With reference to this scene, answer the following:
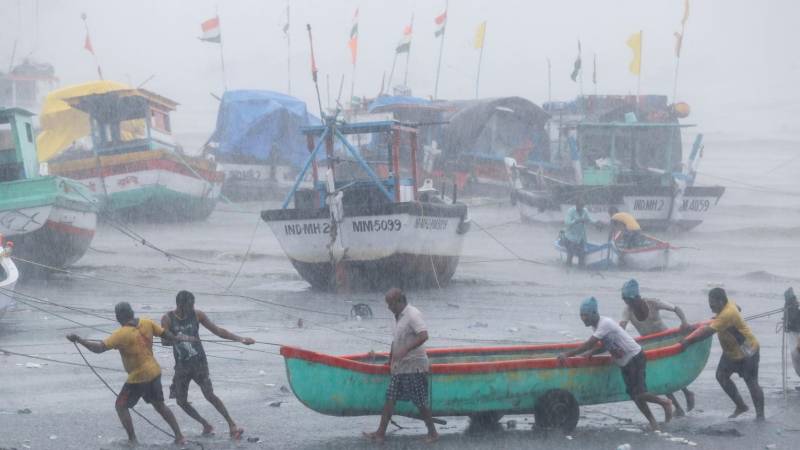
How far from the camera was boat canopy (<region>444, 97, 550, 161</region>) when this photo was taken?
31.9 metres

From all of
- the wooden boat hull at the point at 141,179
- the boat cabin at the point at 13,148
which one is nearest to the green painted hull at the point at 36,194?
the boat cabin at the point at 13,148

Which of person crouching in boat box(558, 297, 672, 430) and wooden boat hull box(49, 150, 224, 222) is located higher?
wooden boat hull box(49, 150, 224, 222)

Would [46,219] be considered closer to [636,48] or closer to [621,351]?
[621,351]

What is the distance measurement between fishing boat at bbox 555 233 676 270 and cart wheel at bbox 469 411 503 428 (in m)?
12.2

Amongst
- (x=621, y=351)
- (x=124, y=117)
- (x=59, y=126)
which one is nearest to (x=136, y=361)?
(x=621, y=351)

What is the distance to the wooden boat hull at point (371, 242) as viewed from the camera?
1512 centimetres

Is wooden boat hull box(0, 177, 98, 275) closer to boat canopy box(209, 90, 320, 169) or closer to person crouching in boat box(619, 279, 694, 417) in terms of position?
person crouching in boat box(619, 279, 694, 417)

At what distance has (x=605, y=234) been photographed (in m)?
25.5

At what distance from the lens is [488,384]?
752cm

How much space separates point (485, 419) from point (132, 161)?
62.5 feet

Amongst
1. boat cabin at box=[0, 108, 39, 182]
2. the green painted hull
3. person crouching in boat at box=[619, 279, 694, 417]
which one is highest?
boat cabin at box=[0, 108, 39, 182]

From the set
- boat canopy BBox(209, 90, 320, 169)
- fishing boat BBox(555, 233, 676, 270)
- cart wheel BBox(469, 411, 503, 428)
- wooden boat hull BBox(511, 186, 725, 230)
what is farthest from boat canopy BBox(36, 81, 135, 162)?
cart wheel BBox(469, 411, 503, 428)

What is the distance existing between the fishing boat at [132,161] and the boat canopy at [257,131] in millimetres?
5038

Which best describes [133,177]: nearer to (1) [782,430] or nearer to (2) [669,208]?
(2) [669,208]
